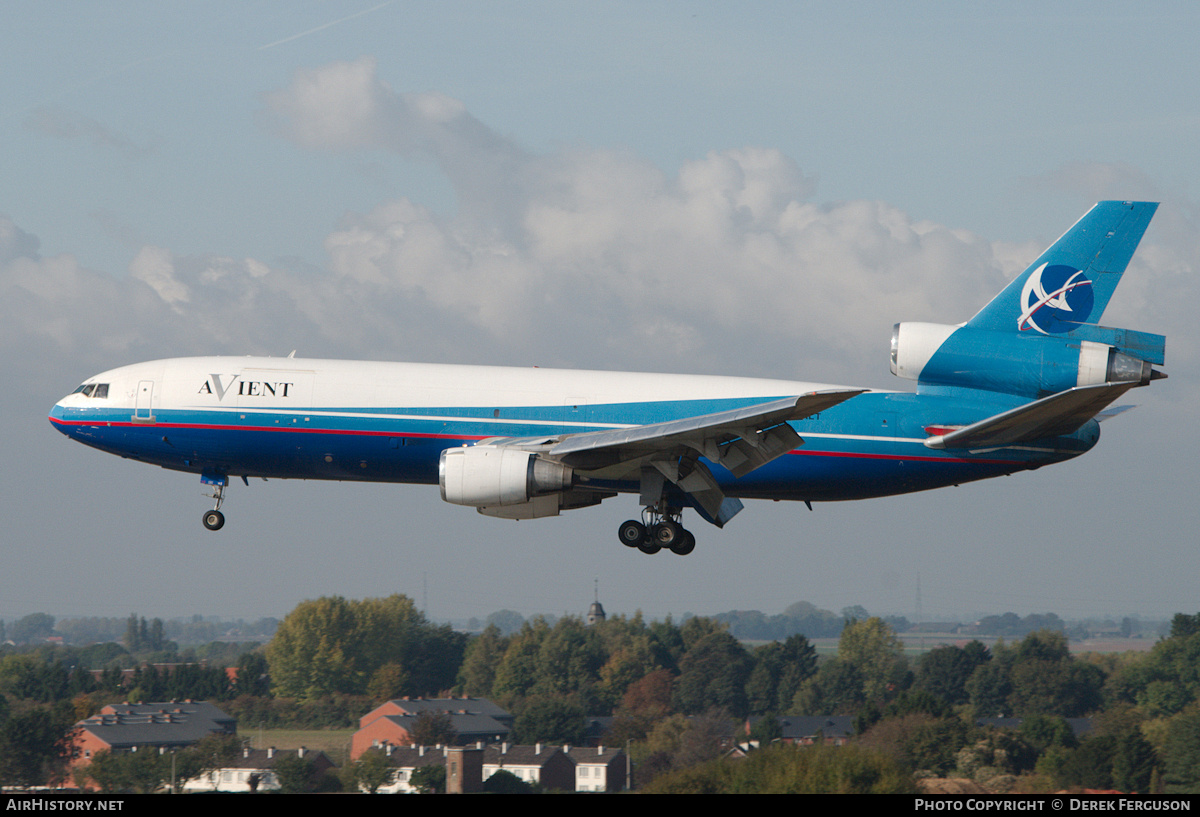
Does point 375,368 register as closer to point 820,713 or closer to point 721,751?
point 721,751

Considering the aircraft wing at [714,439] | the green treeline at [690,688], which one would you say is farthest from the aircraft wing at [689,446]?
the green treeline at [690,688]

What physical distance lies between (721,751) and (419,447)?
2293 inches

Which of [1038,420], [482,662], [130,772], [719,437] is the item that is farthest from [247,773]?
[1038,420]

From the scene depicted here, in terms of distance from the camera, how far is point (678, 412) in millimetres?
36781

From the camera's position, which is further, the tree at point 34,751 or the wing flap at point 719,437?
the tree at point 34,751

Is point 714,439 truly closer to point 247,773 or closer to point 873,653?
point 247,773

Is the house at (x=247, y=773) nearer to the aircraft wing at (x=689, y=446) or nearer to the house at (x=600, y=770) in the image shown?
the house at (x=600, y=770)

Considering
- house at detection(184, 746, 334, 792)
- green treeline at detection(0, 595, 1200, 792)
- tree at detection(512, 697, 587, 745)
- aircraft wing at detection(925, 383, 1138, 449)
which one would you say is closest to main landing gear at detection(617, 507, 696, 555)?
aircraft wing at detection(925, 383, 1138, 449)

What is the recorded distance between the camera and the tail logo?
36562mm

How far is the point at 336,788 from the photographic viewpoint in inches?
2913

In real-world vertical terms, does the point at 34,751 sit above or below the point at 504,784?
above

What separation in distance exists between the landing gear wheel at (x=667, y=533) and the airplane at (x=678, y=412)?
0.14 ft

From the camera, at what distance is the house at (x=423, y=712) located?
86312mm

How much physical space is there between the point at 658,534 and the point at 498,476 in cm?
596
